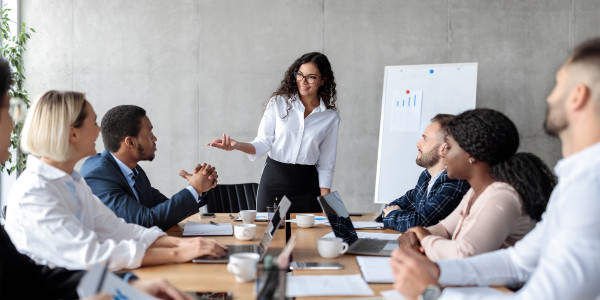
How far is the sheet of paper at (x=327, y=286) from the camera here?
153 cm

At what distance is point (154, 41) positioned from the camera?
5438mm

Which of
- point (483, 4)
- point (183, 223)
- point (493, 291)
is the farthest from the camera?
point (483, 4)

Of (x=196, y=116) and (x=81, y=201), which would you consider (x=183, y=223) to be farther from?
(x=196, y=116)

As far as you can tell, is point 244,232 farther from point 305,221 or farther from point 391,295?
point 391,295

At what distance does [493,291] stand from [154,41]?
465cm

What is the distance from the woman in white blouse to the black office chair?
6.56 ft

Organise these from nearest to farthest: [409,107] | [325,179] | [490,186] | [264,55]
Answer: [490,186]
[325,179]
[409,107]
[264,55]

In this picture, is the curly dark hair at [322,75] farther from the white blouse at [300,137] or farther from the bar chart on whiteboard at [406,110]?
the bar chart on whiteboard at [406,110]

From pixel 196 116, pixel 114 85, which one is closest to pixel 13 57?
pixel 114 85

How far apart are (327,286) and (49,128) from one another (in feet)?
3.45

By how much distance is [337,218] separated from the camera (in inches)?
90.3

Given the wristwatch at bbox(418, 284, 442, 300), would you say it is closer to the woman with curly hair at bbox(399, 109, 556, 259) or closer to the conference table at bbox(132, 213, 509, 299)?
the conference table at bbox(132, 213, 509, 299)

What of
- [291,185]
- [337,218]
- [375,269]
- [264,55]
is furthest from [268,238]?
[264,55]

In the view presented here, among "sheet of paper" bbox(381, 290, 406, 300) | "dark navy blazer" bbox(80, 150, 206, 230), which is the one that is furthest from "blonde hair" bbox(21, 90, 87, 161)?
"sheet of paper" bbox(381, 290, 406, 300)
